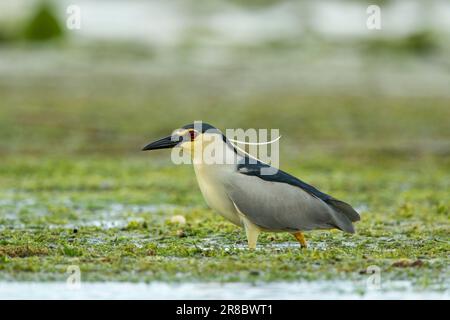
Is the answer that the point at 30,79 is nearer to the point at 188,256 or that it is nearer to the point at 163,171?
the point at 163,171

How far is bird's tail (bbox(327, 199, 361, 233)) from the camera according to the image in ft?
32.4

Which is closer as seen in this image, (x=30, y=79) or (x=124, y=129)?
(x=124, y=129)

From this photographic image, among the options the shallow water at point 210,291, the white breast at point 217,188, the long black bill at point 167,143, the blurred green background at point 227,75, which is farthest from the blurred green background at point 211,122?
the long black bill at point 167,143

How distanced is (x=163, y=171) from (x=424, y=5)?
106ft

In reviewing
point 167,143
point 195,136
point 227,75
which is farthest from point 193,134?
point 227,75

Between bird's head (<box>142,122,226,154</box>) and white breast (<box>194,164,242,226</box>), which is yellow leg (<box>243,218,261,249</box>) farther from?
bird's head (<box>142,122,226,154</box>)

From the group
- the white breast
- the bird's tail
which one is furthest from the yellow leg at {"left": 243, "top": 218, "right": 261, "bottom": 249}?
the bird's tail

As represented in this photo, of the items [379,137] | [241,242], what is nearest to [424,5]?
[379,137]

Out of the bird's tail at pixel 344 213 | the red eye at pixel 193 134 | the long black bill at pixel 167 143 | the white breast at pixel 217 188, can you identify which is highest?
the red eye at pixel 193 134

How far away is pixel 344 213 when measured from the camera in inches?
394

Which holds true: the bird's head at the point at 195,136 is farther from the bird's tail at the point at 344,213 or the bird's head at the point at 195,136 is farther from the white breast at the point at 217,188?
the bird's tail at the point at 344,213

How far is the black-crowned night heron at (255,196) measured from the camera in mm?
9766

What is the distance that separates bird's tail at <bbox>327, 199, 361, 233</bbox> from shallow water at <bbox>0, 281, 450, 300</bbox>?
4.96ft

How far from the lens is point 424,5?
4738cm
